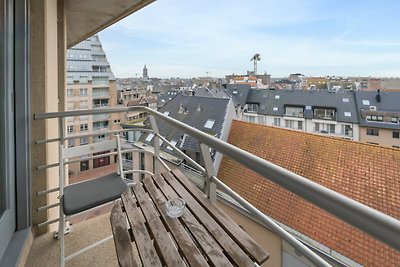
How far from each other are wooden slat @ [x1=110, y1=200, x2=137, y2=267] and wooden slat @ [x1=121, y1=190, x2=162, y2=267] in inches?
1.1

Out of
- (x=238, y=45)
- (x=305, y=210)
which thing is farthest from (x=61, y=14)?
(x=238, y=45)

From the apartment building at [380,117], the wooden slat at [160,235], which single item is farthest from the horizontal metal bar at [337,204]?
the apartment building at [380,117]

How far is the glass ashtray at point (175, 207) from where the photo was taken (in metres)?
1.03

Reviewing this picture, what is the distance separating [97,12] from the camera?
284cm

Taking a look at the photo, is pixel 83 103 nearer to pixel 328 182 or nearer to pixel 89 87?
pixel 89 87

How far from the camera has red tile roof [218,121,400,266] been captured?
456 cm

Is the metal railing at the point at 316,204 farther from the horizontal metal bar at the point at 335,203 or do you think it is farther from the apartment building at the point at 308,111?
the apartment building at the point at 308,111

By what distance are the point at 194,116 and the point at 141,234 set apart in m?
10.5

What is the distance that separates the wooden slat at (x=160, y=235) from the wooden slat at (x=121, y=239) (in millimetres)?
95

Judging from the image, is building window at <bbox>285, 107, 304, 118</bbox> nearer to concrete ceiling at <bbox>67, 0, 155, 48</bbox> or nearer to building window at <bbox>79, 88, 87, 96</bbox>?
building window at <bbox>79, 88, 87, 96</bbox>

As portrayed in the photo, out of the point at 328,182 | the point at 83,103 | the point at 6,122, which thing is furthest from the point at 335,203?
the point at 83,103

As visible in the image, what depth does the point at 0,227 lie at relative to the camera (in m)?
1.25

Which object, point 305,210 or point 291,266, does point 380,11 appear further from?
point 291,266

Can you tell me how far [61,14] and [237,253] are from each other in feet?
10.4
